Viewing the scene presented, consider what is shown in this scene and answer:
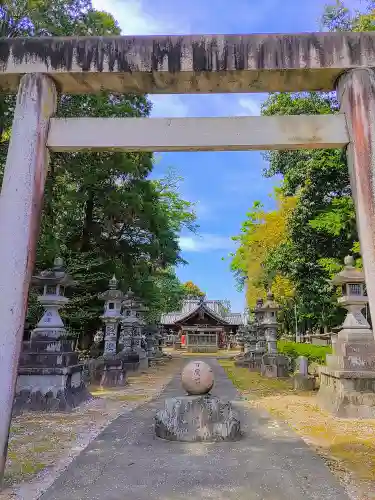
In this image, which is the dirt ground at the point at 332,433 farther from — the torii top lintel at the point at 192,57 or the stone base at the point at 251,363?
the stone base at the point at 251,363

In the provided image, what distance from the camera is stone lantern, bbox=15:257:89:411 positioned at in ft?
28.7

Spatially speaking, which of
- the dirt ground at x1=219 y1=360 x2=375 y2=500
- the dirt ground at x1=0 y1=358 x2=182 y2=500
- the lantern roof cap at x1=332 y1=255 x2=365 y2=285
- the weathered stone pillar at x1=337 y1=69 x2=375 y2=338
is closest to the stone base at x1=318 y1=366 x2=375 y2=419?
the dirt ground at x1=219 y1=360 x2=375 y2=500

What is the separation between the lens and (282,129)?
4.34m

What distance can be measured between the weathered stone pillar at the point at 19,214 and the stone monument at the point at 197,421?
286 centimetres

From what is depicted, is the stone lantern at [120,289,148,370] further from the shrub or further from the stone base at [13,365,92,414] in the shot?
the stone base at [13,365,92,414]

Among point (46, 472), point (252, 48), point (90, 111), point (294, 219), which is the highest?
point (90, 111)

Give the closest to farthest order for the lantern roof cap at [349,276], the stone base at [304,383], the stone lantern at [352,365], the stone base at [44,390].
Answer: the stone lantern at [352,365]
the stone base at [44,390]
the lantern roof cap at [349,276]
the stone base at [304,383]

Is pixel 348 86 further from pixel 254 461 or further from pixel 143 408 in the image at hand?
pixel 143 408

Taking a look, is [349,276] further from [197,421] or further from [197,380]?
[197,421]

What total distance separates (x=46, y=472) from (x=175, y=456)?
1559mm

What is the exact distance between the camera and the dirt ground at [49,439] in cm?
436

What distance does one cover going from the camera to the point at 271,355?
54.4ft

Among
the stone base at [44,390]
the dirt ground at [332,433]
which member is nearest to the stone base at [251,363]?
the dirt ground at [332,433]

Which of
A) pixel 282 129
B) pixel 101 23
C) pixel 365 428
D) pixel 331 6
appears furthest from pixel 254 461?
pixel 331 6
